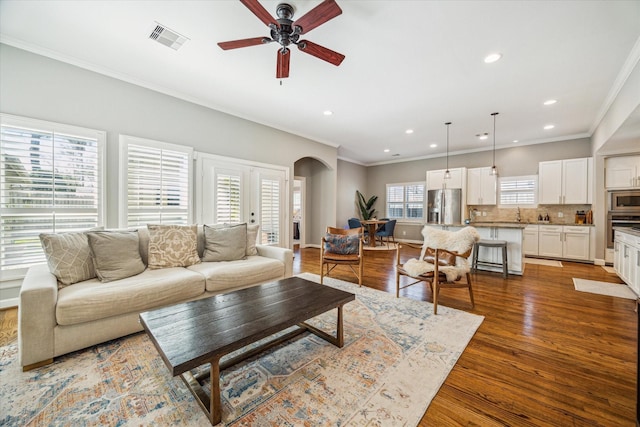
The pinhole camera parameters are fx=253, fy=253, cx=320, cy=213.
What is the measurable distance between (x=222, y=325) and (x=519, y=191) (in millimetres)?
7517

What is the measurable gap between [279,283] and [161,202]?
2368 mm

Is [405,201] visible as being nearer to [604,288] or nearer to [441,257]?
[604,288]

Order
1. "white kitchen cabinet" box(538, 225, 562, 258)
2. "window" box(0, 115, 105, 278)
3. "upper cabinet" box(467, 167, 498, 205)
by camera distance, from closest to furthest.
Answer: "window" box(0, 115, 105, 278), "white kitchen cabinet" box(538, 225, 562, 258), "upper cabinet" box(467, 167, 498, 205)

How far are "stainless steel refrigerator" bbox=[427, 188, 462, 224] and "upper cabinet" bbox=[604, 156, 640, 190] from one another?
8.76ft

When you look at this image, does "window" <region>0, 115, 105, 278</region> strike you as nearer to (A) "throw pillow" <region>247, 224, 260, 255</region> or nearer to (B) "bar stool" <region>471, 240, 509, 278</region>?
(A) "throw pillow" <region>247, 224, 260, 255</region>

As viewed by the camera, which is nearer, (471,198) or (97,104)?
(97,104)

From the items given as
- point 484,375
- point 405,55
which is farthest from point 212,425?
point 405,55

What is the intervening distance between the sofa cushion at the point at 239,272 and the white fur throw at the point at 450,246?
1.63 m

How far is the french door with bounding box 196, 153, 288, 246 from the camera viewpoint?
13.5 feet

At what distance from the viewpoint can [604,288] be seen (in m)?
3.59

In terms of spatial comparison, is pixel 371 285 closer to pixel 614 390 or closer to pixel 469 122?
pixel 614 390

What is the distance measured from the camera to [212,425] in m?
1.31

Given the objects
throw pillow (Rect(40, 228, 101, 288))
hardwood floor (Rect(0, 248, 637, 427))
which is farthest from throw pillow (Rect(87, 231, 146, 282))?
hardwood floor (Rect(0, 248, 637, 427))

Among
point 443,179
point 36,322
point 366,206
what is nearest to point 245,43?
point 36,322
